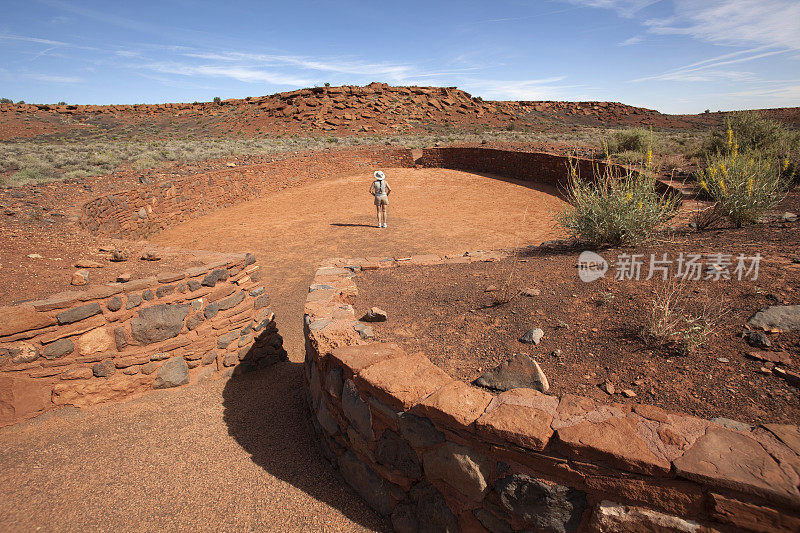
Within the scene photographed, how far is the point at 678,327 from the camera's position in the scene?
2918 millimetres

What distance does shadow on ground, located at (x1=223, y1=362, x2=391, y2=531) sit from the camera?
9.81 ft

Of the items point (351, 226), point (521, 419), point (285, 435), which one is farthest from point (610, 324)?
point (351, 226)

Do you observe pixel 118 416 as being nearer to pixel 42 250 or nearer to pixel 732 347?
pixel 42 250

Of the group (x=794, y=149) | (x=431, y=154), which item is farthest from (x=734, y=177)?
(x=431, y=154)

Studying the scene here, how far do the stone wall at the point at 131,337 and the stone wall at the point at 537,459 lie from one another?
2.55 m

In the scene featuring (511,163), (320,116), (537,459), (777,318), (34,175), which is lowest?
(537,459)

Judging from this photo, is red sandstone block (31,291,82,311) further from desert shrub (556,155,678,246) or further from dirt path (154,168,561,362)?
desert shrub (556,155,678,246)

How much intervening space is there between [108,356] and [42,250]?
2.39m

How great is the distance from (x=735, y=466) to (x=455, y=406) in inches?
47.9

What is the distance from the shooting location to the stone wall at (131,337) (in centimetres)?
388

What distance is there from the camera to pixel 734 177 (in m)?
5.51

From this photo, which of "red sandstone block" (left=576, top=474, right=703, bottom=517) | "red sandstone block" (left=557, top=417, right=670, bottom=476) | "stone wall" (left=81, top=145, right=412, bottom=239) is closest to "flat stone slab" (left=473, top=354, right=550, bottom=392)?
"red sandstone block" (left=557, top=417, right=670, bottom=476)

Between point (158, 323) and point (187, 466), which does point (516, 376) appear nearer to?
point (187, 466)

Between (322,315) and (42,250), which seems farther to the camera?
(42,250)
